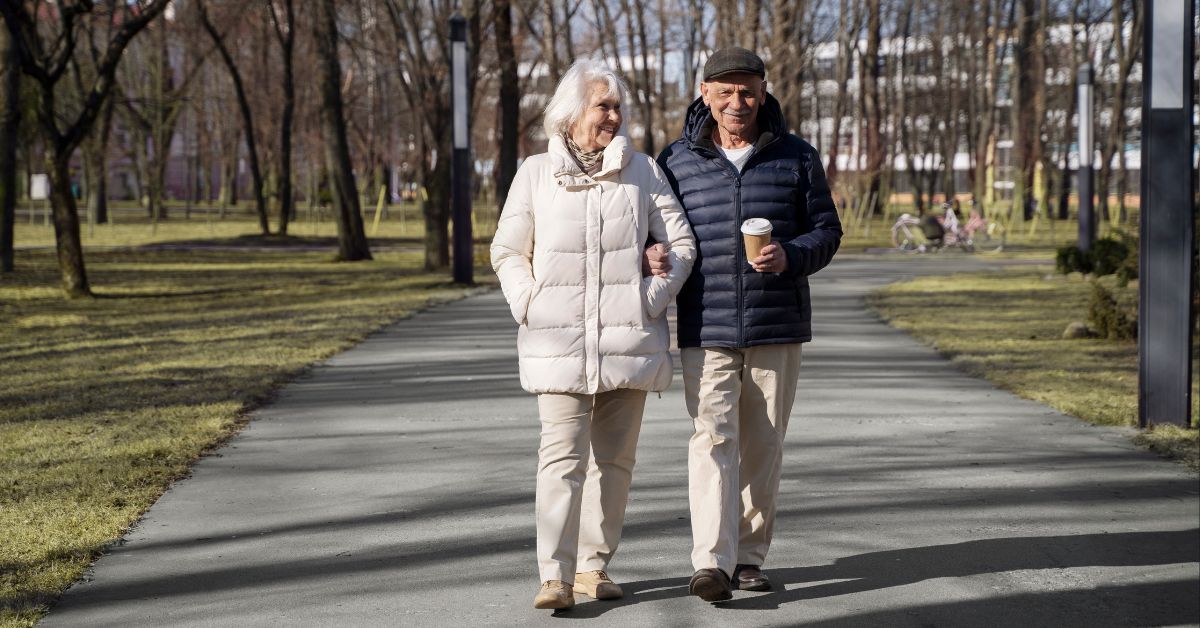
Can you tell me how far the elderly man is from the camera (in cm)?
509

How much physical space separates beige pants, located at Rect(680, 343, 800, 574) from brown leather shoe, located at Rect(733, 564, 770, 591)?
0.09ft

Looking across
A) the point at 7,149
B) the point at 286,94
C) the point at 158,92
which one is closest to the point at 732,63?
the point at 7,149

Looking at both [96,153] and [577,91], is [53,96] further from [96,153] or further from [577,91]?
[96,153]

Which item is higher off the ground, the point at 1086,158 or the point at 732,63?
the point at 1086,158

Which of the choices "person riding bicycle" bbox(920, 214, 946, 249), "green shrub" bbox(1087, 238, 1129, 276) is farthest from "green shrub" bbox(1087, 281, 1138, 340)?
"person riding bicycle" bbox(920, 214, 946, 249)

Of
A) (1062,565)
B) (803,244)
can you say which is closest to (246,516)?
(803,244)

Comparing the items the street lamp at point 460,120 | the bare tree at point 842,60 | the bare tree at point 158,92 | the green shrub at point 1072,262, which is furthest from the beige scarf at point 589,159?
the bare tree at point 158,92

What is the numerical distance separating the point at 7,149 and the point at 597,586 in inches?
837

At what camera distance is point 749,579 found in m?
5.18

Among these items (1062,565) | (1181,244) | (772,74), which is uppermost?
(772,74)

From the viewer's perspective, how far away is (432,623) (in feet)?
15.8

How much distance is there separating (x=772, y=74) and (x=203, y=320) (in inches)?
460

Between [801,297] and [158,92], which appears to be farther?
[158,92]

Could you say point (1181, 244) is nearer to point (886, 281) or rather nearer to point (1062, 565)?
point (1062, 565)
